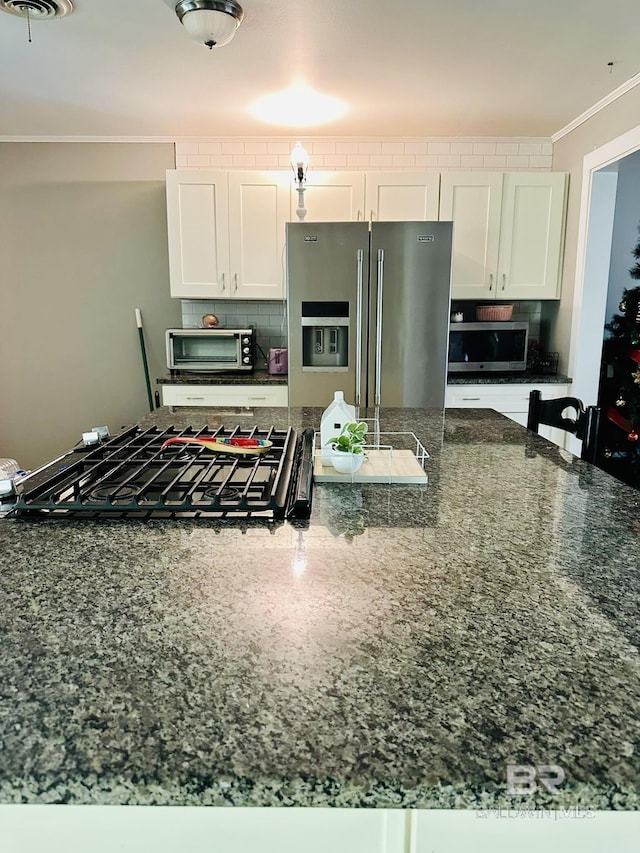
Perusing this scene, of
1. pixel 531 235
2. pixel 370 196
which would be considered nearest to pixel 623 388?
pixel 531 235

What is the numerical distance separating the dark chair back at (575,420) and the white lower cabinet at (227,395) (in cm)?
186

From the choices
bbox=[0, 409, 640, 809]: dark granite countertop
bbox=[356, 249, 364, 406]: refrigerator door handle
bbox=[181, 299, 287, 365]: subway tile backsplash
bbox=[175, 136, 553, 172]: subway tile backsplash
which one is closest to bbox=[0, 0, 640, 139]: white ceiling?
bbox=[175, 136, 553, 172]: subway tile backsplash

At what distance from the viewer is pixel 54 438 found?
423 cm

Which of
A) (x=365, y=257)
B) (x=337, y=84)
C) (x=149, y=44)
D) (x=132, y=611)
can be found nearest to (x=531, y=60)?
(x=337, y=84)

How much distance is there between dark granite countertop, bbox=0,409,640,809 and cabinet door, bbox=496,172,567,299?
296 cm

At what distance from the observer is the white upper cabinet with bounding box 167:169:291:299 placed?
363 centimetres

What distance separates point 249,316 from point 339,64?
1.81 meters

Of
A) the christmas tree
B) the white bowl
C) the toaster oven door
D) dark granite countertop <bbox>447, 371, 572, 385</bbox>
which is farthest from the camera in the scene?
the toaster oven door

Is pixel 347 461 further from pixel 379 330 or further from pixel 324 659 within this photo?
pixel 379 330

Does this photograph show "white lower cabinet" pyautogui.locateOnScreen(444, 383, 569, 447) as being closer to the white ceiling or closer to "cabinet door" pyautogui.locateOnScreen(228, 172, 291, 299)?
"cabinet door" pyautogui.locateOnScreen(228, 172, 291, 299)

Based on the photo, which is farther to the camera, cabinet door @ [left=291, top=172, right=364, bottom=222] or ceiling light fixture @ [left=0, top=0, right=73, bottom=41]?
cabinet door @ [left=291, top=172, right=364, bottom=222]

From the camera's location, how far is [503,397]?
11.9ft

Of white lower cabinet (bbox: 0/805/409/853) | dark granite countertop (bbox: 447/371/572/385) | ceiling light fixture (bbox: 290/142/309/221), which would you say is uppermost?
ceiling light fixture (bbox: 290/142/309/221)

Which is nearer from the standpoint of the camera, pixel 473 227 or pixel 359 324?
pixel 359 324
